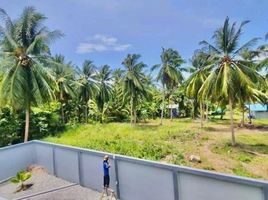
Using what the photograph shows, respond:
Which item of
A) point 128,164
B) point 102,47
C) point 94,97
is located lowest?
point 128,164

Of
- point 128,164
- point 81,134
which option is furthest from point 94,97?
point 128,164

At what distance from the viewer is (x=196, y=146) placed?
22.7 metres

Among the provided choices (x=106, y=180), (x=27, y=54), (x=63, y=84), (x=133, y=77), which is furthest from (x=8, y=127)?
(x=106, y=180)

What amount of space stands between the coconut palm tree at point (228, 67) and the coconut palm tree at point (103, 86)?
21.4 metres

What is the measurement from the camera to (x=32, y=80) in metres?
19.8

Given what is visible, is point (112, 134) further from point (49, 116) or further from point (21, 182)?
point (21, 182)

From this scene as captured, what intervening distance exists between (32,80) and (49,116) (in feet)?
33.2

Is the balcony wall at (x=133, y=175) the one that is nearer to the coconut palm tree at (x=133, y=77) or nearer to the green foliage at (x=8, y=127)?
the green foliage at (x=8, y=127)

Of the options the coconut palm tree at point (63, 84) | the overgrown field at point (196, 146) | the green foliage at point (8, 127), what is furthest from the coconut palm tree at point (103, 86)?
the green foliage at point (8, 127)

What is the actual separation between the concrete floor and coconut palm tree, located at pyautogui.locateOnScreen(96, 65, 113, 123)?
2852 centimetres

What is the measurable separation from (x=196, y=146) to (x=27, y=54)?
13022mm

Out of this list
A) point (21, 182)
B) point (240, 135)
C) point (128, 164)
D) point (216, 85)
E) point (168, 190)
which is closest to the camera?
point (168, 190)

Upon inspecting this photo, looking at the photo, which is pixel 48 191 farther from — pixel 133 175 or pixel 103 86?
pixel 103 86

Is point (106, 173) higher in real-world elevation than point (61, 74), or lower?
lower
